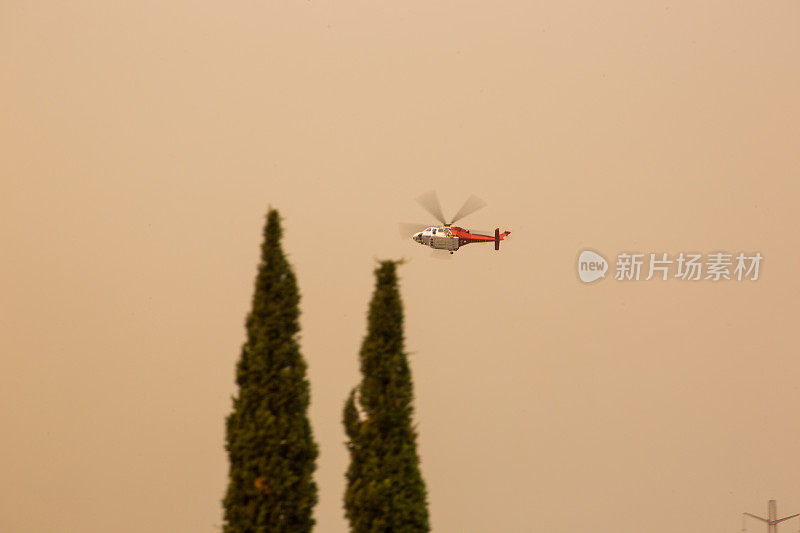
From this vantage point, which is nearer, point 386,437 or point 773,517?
point 386,437

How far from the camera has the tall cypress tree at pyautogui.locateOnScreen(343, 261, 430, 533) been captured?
3.62 m

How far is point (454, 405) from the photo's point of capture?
4.81 metres

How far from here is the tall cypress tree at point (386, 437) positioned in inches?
143

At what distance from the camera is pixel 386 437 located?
12.0 ft

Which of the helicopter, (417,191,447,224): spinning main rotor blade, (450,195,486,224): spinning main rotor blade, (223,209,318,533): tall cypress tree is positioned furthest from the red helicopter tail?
(223,209,318,533): tall cypress tree

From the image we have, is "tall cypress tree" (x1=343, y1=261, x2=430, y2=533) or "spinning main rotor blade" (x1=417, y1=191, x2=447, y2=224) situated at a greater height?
"spinning main rotor blade" (x1=417, y1=191, x2=447, y2=224)

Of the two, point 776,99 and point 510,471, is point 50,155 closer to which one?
point 510,471

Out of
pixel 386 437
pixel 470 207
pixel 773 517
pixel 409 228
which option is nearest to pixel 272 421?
pixel 386 437

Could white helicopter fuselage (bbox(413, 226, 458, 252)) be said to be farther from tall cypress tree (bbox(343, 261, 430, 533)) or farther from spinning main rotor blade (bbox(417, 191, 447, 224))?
tall cypress tree (bbox(343, 261, 430, 533))

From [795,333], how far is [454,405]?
1858mm

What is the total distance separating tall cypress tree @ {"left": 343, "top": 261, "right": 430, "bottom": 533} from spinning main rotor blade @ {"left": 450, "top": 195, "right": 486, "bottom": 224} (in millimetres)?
1203

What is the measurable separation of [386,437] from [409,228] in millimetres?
1472

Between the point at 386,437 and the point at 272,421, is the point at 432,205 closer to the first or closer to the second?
the point at 386,437

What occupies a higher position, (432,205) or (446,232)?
(432,205)
